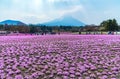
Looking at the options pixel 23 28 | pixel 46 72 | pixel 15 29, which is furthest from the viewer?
pixel 15 29

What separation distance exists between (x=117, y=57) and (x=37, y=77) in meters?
5.60

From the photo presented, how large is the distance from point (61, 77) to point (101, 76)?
154 cm

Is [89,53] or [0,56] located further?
[89,53]

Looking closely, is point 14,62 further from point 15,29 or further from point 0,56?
point 15,29

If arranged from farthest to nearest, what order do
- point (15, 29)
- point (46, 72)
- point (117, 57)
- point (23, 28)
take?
point (15, 29) < point (23, 28) < point (117, 57) < point (46, 72)

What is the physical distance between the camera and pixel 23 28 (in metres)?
55.6

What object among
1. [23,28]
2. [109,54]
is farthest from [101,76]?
[23,28]

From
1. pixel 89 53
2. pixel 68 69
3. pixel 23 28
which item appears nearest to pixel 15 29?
pixel 23 28

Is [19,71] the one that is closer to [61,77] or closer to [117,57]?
[61,77]

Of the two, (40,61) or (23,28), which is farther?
(23,28)

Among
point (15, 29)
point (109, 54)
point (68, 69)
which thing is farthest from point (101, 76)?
point (15, 29)

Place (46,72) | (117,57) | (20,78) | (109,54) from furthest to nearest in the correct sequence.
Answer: (109,54) < (117,57) < (46,72) < (20,78)

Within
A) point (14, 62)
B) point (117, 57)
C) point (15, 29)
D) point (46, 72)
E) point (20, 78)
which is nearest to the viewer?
point (20, 78)

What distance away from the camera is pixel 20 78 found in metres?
9.48
